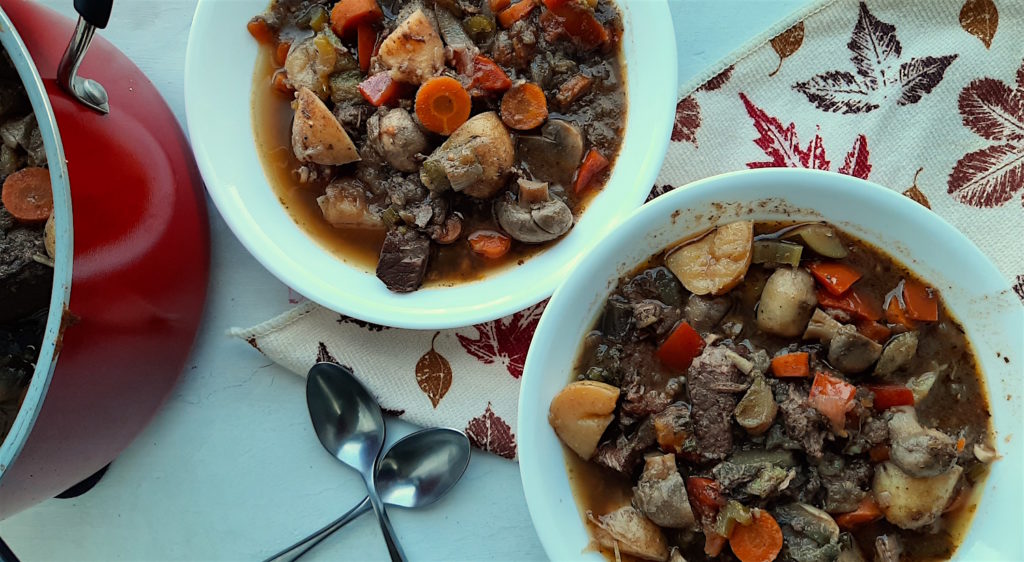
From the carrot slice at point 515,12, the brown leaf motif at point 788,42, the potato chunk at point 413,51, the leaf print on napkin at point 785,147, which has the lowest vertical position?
the leaf print on napkin at point 785,147

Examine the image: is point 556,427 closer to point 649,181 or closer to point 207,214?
point 649,181

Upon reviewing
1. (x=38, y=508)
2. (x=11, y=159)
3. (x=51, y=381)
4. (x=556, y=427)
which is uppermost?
(x=11, y=159)

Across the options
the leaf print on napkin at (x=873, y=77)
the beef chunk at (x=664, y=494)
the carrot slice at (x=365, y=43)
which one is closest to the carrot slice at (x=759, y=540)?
the beef chunk at (x=664, y=494)

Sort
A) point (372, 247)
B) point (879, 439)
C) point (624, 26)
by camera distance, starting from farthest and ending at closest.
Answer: point (372, 247)
point (624, 26)
point (879, 439)

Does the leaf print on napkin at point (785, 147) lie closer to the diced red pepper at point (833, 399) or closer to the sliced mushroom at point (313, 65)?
the diced red pepper at point (833, 399)

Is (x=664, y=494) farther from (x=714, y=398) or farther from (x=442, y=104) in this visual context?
(x=442, y=104)

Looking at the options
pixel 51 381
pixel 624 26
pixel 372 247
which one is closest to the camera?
pixel 51 381

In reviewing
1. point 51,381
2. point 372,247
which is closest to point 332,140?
point 372,247
